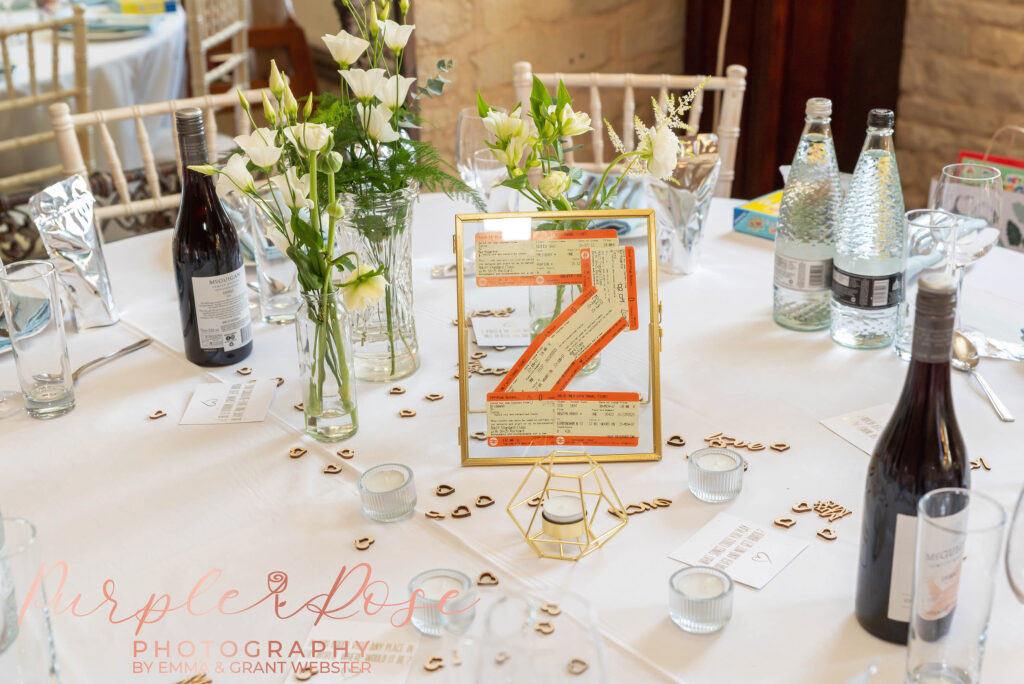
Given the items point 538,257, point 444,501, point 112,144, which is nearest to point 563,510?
point 444,501

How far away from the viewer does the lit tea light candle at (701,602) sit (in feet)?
2.75

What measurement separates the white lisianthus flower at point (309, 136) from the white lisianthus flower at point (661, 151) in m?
0.37

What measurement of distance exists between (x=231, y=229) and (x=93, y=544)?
1.49 ft

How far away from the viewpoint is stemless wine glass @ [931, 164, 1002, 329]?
1276mm

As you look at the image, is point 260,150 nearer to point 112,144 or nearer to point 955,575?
point 955,575

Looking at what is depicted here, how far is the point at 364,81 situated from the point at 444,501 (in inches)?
17.2

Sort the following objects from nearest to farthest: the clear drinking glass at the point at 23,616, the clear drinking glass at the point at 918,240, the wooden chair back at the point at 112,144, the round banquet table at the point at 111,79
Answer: the clear drinking glass at the point at 23,616, the clear drinking glass at the point at 918,240, the wooden chair back at the point at 112,144, the round banquet table at the point at 111,79

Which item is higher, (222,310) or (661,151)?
(661,151)

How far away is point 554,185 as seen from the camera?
1.16 m

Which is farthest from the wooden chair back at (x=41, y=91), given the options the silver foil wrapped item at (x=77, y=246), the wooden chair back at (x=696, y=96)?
the silver foil wrapped item at (x=77, y=246)

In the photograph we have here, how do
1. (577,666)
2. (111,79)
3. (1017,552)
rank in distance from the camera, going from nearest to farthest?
(577,666), (1017,552), (111,79)

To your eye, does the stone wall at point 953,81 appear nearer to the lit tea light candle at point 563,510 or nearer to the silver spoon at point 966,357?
the silver spoon at point 966,357

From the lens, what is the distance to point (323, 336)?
1.13 metres

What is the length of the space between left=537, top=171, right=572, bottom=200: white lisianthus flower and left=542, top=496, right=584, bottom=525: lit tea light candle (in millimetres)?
347
